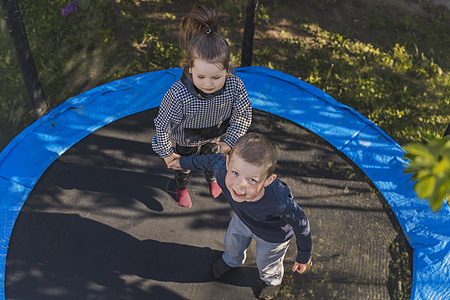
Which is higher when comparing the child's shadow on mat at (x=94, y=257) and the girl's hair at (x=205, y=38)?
the girl's hair at (x=205, y=38)

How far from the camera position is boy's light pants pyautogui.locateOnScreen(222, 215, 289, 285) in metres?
1.85

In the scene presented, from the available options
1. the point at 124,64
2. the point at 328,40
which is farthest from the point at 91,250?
the point at 328,40

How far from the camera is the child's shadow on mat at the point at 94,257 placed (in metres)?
2.18

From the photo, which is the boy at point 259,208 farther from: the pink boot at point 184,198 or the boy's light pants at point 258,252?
the pink boot at point 184,198

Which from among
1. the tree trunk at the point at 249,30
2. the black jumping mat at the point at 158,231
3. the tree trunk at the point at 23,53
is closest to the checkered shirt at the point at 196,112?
the black jumping mat at the point at 158,231

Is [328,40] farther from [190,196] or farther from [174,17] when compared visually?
[190,196]

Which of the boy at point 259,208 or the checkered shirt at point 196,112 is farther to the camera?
the checkered shirt at point 196,112

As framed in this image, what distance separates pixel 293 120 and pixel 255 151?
1.53m

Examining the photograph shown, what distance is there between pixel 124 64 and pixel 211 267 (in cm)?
200

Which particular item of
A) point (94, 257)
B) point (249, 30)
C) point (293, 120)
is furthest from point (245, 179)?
point (249, 30)

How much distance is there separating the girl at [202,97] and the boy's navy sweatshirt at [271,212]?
0.66 feet

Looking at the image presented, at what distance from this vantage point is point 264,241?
5.95 feet

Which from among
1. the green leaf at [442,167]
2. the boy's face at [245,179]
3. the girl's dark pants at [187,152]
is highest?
the green leaf at [442,167]

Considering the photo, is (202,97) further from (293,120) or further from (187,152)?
(293,120)
